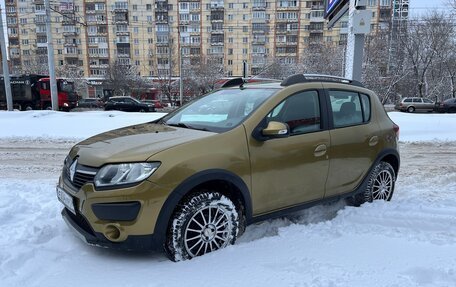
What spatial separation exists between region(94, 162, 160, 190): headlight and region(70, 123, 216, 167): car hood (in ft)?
0.16

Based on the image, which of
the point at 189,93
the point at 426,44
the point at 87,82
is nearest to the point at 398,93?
the point at 426,44

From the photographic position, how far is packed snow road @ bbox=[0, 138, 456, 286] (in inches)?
111

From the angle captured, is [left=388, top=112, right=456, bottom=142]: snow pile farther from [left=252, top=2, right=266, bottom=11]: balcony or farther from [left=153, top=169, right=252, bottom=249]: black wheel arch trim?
[left=252, top=2, right=266, bottom=11]: balcony

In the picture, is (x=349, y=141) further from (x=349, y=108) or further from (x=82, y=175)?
(x=82, y=175)

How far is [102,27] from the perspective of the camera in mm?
77688

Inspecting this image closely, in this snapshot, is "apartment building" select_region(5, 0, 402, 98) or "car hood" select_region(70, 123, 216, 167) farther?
"apartment building" select_region(5, 0, 402, 98)

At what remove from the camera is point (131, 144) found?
3191 millimetres

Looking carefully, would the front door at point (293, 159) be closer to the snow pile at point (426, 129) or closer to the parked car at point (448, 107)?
the snow pile at point (426, 129)

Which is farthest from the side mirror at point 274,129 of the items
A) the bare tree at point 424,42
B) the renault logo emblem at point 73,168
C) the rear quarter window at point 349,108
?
the bare tree at point 424,42

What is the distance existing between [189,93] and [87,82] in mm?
23826

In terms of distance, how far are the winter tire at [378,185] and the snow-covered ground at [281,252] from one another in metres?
0.15

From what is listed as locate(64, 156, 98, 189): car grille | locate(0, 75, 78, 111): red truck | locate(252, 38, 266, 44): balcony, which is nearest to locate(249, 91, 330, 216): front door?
locate(64, 156, 98, 189): car grille

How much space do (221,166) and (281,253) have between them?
3.15 feet

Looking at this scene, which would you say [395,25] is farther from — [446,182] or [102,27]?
[102,27]
